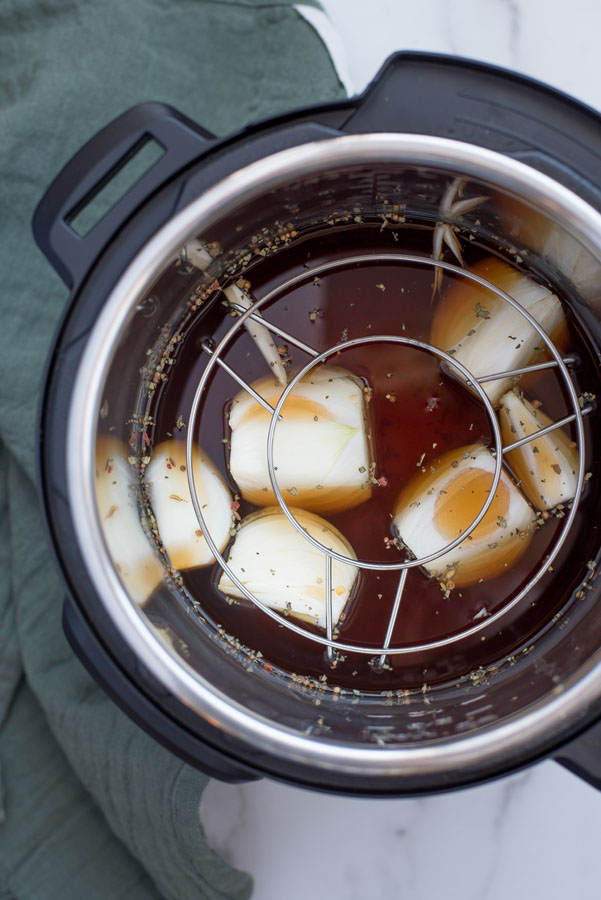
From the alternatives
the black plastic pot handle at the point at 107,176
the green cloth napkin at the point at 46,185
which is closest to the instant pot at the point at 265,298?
the black plastic pot handle at the point at 107,176

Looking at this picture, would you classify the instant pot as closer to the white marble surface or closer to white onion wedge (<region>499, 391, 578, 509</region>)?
white onion wedge (<region>499, 391, 578, 509</region>)

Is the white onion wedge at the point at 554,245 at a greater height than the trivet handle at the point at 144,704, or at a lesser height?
greater

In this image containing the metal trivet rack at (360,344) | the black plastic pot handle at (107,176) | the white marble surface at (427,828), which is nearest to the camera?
the black plastic pot handle at (107,176)

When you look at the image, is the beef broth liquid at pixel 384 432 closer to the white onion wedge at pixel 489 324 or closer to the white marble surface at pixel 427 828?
the white onion wedge at pixel 489 324

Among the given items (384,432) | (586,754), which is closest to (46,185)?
(384,432)

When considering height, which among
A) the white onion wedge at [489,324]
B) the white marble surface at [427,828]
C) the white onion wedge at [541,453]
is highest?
the white onion wedge at [489,324]

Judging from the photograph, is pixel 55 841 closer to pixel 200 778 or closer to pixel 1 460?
pixel 200 778
